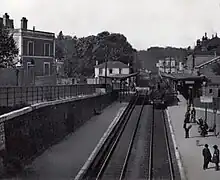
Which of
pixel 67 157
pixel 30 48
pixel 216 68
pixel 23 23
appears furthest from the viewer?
pixel 216 68

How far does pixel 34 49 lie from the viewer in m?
57.2

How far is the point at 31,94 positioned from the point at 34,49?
3027cm

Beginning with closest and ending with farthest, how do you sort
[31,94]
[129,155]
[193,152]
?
[193,152] → [129,155] → [31,94]

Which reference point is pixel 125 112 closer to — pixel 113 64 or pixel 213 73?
pixel 213 73

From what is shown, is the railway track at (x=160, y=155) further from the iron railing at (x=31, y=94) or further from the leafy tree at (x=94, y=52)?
the leafy tree at (x=94, y=52)

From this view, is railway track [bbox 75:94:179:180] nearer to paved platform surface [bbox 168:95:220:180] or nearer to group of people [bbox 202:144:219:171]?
paved platform surface [bbox 168:95:220:180]

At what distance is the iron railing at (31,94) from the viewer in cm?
2252

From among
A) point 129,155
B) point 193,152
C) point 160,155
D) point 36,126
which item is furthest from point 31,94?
point 193,152

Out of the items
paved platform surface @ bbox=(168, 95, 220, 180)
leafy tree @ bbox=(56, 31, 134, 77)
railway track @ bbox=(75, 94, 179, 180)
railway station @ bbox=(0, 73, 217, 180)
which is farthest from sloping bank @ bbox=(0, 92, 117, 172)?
leafy tree @ bbox=(56, 31, 134, 77)

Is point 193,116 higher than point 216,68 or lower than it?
lower

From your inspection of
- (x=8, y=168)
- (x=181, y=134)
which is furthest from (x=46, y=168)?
(x=181, y=134)

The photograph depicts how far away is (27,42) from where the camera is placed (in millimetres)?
55938

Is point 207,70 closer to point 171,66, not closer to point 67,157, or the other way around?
point 67,157

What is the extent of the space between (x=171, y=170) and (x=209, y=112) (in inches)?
545
